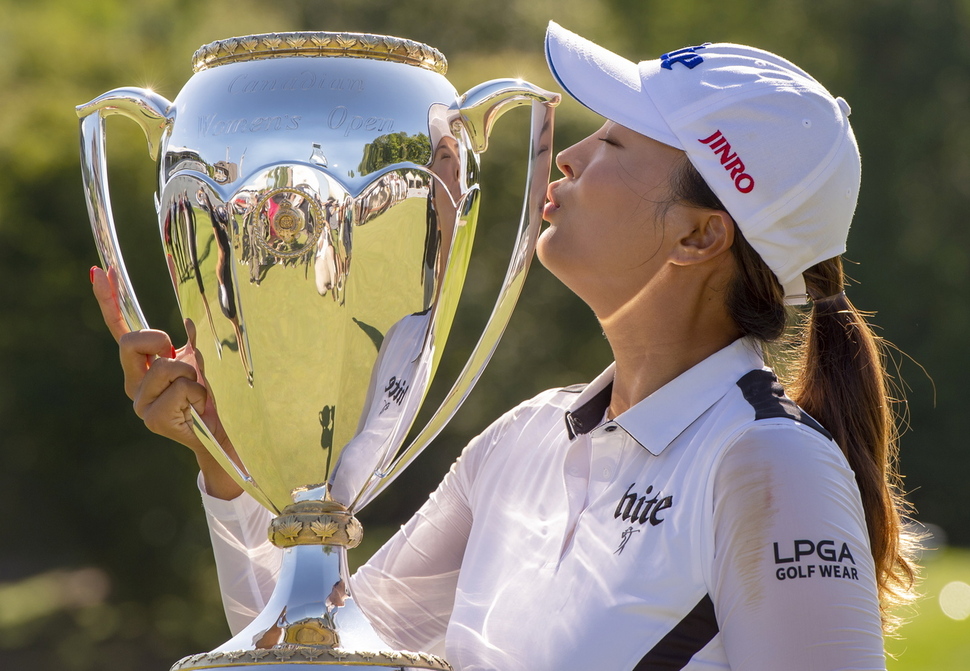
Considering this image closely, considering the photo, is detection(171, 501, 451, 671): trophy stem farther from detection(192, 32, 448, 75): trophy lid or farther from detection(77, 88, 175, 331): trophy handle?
detection(192, 32, 448, 75): trophy lid

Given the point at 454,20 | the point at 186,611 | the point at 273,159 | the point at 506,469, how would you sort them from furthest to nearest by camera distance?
the point at 454,20 → the point at 186,611 → the point at 506,469 → the point at 273,159

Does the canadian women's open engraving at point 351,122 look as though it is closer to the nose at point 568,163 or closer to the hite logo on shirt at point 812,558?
the nose at point 568,163

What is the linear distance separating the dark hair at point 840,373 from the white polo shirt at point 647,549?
0.07 meters

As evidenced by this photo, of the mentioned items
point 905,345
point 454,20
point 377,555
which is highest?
point 454,20

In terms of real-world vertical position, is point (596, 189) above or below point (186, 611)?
above

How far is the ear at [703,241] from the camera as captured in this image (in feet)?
4.76

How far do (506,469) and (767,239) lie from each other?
18.8 inches

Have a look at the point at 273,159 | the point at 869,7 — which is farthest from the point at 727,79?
the point at 869,7

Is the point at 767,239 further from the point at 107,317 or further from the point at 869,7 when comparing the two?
the point at 869,7

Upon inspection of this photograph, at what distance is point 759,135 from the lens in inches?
54.1

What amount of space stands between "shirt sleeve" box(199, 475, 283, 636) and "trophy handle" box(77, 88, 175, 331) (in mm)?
267

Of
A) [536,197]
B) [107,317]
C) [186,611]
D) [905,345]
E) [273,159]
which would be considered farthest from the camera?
[905,345]

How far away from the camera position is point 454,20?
301 inches

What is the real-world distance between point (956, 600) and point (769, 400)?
544 cm
